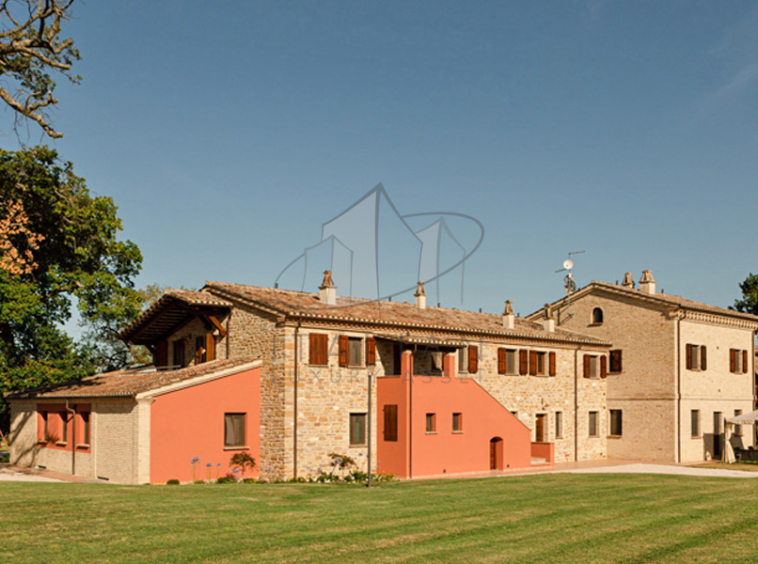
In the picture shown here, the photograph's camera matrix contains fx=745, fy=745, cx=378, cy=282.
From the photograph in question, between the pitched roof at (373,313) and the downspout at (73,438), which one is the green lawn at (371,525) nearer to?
the downspout at (73,438)

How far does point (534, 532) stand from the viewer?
1223cm

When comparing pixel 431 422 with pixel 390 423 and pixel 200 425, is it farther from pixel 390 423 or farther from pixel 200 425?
pixel 200 425

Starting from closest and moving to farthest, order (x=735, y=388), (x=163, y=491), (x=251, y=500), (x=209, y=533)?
(x=209, y=533) → (x=251, y=500) → (x=163, y=491) → (x=735, y=388)

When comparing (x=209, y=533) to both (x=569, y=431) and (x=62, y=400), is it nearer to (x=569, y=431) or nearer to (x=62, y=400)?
(x=62, y=400)

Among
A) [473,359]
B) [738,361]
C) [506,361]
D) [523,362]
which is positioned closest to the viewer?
[473,359]

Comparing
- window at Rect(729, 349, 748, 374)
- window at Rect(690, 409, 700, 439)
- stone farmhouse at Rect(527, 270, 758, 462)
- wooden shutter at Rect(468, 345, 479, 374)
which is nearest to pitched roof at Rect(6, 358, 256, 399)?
wooden shutter at Rect(468, 345, 479, 374)

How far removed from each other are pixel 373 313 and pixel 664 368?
49.2ft

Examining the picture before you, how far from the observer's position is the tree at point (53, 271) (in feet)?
90.9

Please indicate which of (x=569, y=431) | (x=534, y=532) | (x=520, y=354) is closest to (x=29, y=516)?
(x=534, y=532)

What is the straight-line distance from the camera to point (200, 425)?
75.5 ft

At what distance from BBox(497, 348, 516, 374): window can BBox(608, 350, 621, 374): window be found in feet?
22.8

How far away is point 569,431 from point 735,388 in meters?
10.0

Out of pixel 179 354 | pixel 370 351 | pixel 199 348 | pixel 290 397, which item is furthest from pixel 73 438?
pixel 370 351

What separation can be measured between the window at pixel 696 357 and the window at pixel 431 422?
14.5 meters
